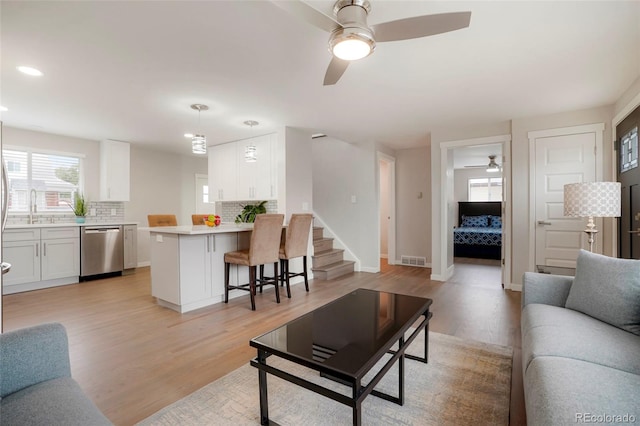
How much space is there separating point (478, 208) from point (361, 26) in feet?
25.8

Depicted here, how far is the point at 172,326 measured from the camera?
112 inches

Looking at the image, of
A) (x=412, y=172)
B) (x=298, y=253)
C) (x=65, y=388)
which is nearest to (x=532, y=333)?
(x=65, y=388)

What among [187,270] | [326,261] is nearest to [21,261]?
[187,270]

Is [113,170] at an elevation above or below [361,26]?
below

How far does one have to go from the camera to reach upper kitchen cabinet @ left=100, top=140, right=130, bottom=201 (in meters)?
5.31

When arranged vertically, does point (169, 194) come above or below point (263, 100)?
below

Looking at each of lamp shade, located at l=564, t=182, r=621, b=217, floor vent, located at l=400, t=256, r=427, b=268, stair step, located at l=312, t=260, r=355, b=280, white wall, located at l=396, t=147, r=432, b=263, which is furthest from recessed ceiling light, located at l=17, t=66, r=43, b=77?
floor vent, located at l=400, t=256, r=427, b=268

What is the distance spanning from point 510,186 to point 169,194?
648 cm

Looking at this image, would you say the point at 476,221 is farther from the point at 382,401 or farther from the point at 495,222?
the point at 382,401

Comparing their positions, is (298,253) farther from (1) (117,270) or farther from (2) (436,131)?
(1) (117,270)

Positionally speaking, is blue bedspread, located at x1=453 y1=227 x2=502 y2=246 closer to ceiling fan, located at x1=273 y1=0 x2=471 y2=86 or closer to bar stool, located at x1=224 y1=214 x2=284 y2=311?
bar stool, located at x1=224 y1=214 x2=284 y2=311

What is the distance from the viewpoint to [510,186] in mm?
4168

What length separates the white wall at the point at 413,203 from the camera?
5.91 meters

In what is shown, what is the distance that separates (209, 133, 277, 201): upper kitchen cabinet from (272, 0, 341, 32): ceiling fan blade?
9.64ft
